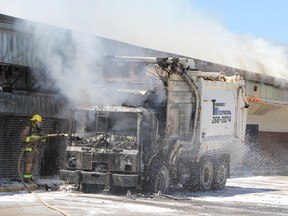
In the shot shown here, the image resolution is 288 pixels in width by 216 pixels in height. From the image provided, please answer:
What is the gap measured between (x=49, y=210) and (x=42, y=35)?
6220 millimetres

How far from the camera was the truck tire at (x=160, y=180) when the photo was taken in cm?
1384

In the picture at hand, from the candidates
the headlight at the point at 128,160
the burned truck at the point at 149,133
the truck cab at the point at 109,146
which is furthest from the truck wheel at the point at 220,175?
the headlight at the point at 128,160

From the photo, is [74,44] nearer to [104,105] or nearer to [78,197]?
[104,105]

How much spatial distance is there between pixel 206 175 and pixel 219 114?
1705 millimetres

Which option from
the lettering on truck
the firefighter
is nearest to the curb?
the firefighter

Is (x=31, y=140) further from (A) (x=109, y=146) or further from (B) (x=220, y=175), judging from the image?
(B) (x=220, y=175)

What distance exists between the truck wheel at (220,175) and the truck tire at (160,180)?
9.11ft

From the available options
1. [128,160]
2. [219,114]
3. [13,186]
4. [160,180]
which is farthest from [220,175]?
[13,186]

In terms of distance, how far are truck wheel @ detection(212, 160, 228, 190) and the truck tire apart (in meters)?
2.78

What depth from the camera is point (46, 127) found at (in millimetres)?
17250

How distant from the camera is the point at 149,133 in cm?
1401

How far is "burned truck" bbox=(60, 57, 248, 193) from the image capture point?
13.7m

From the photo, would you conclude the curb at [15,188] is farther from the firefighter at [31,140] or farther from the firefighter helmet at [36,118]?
the firefighter helmet at [36,118]

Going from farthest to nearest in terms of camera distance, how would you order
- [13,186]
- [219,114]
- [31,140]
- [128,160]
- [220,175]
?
[220,175] < [219,114] < [31,140] < [13,186] < [128,160]
